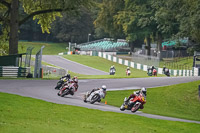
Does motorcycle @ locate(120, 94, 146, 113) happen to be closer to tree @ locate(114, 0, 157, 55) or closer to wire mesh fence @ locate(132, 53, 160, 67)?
wire mesh fence @ locate(132, 53, 160, 67)

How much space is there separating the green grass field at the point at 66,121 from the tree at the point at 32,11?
19.3 meters

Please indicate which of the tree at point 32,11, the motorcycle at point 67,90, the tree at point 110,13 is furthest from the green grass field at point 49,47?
the motorcycle at point 67,90

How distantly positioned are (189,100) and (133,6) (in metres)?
49.1

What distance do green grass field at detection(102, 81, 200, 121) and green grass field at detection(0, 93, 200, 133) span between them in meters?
5.86

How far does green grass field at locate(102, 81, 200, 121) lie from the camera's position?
25302mm

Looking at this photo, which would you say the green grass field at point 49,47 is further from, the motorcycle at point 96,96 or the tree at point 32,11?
the motorcycle at point 96,96

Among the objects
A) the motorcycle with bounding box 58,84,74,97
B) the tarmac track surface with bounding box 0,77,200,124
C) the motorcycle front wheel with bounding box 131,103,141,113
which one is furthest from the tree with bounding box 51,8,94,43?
the motorcycle front wheel with bounding box 131,103,141,113

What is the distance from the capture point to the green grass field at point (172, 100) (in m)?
25.3

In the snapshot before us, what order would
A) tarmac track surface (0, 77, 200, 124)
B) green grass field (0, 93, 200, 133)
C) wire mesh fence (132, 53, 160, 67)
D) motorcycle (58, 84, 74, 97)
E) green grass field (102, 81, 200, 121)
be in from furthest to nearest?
wire mesh fence (132, 53, 160, 67) → green grass field (102, 81, 200, 121) → motorcycle (58, 84, 74, 97) → tarmac track surface (0, 77, 200, 124) → green grass field (0, 93, 200, 133)

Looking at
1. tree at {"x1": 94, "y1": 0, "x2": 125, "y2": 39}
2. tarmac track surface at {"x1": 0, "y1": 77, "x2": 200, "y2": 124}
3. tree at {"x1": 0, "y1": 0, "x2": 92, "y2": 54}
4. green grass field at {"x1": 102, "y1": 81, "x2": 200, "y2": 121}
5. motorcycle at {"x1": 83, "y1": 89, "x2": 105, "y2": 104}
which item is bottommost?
green grass field at {"x1": 102, "y1": 81, "x2": 200, "y2": 121}

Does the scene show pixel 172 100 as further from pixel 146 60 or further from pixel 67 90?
pixel 146 60

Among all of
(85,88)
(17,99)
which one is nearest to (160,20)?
(85,88)

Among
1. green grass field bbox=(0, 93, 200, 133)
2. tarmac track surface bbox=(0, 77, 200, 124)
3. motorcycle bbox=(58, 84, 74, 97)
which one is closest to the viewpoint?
green grass field bbox=(0, 93, 200, 133)

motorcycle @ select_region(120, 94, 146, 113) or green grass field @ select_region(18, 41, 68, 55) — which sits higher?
green grass field @ select_region(18, 41, 68, 55)
